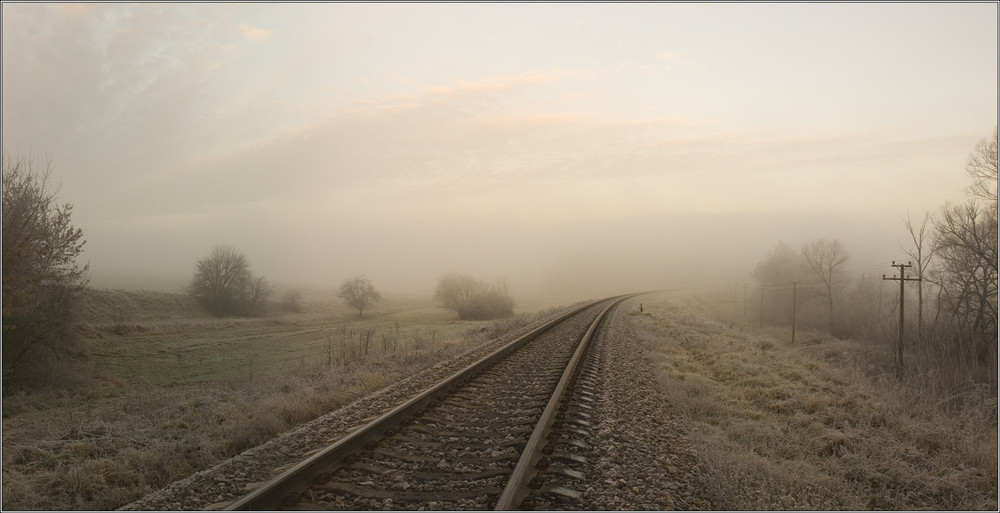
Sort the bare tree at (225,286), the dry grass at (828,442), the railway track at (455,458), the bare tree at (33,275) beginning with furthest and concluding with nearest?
the bare tree at (225,286)
the bare tree at (33,275)
the dry grass at (828,442)
the railway track at (455,458)

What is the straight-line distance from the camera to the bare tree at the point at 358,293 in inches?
2200

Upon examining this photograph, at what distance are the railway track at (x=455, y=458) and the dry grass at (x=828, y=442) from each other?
70.4 inches

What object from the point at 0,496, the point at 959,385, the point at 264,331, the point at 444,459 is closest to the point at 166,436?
the point at 0,496

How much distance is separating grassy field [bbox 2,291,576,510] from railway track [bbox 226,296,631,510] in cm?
202

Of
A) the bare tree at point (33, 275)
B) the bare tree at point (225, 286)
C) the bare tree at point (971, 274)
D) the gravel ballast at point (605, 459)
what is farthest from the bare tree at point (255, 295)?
the bare tree at point (971, 274)

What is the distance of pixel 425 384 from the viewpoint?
1007 centimetres

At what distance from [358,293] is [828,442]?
2096 inches

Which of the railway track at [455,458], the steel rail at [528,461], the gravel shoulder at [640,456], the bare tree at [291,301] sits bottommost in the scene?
the bare tree at [291,301]

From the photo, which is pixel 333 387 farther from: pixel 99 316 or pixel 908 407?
pixel 99 316

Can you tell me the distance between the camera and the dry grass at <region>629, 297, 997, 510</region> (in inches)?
220

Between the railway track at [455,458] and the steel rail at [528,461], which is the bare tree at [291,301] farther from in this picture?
the steel rail at [528,461]

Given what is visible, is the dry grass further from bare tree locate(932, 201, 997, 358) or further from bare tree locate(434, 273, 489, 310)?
bare tree locate(434, 273, 489, 310)

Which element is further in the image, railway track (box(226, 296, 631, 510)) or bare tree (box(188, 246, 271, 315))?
bare tree (box(188, 246, 271, 315))

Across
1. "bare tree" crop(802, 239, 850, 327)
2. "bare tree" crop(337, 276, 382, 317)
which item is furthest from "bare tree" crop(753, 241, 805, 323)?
"bare tree" crop(337, 276, 382, 317)
